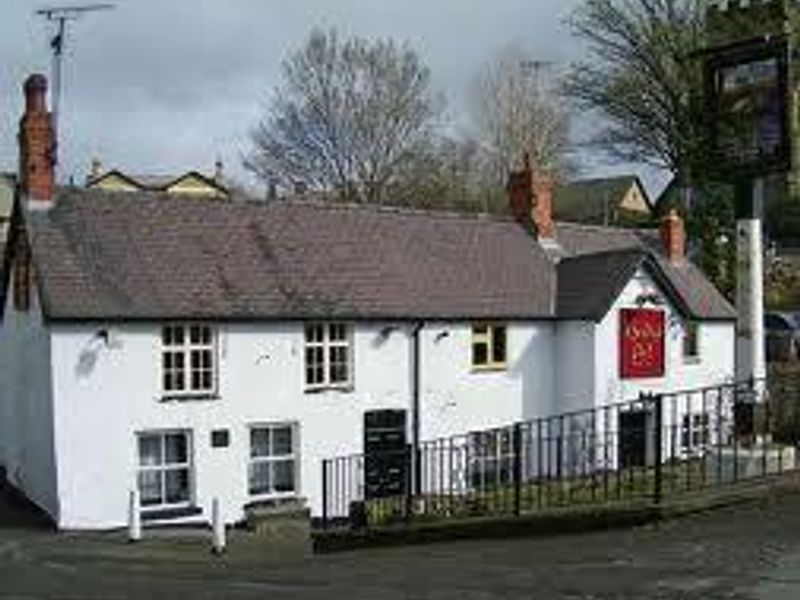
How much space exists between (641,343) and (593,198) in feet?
217

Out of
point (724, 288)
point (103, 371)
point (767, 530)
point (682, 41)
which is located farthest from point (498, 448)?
point (682, 41)

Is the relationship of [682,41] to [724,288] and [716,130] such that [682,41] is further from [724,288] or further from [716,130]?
[716,130]

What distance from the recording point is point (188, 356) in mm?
32469

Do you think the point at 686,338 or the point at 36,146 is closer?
the point at 36,146

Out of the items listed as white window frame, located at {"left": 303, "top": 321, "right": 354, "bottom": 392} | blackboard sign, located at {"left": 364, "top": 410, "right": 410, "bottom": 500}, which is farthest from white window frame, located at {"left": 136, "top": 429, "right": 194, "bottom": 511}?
blackboard sign, located at {"left": 364, "top": 410, "right": 410, "bottom": 500}

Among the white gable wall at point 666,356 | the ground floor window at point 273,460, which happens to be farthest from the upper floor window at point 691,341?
the ground floor window at point 273,460

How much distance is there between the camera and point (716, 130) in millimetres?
16719

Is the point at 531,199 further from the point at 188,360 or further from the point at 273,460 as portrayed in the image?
the point at 188,360

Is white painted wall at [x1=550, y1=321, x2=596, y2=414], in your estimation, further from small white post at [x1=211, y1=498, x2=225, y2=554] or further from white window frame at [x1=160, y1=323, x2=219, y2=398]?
small white post at [x1=211, y1=498, x2=225, y2=554]

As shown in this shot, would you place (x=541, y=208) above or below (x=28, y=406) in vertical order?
above

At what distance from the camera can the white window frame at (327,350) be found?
113ft

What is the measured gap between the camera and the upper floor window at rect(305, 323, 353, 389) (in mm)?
34688

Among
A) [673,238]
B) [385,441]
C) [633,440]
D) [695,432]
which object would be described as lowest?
[385,441]

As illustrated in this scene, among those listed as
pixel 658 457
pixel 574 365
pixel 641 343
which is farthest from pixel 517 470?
pixel 641 343
